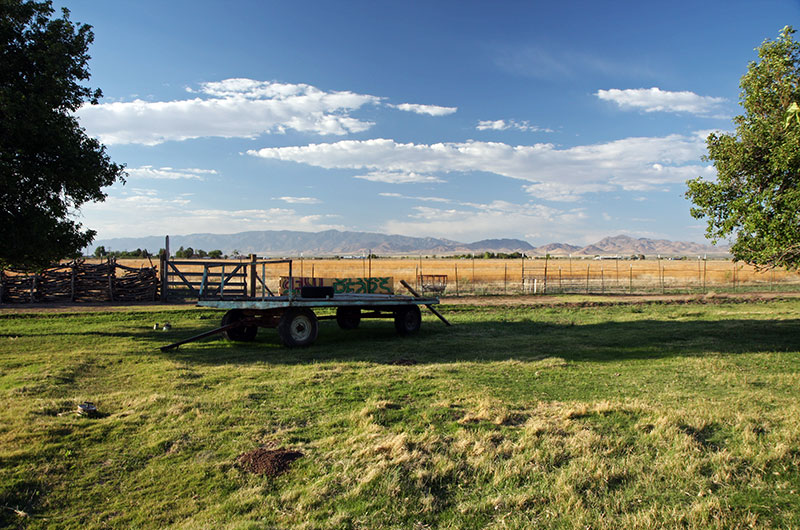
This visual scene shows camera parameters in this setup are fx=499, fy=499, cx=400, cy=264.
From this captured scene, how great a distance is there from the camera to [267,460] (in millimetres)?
5555

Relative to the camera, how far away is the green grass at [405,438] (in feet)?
15.0

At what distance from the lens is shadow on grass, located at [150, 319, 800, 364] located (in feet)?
40.1

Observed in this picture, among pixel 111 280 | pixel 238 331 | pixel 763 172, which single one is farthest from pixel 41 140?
pixel 763 172

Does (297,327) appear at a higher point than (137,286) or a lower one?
lower

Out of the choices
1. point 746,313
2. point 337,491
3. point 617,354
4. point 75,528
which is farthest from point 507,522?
point 746,313

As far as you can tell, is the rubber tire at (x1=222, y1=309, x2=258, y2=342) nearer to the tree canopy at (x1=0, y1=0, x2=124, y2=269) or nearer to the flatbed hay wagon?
the flatbed hay wagon

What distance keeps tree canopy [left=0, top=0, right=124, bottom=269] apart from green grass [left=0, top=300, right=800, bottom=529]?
347 centimetres

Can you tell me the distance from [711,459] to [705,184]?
406 inches

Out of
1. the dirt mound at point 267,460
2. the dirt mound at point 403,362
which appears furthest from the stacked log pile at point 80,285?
the dirt mound at point 267,460

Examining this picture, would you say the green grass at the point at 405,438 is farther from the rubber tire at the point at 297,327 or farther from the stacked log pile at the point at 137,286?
the stacked log pile at the point at 137,286

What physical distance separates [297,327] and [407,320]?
4.10 m

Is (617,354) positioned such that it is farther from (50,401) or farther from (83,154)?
(83,154)

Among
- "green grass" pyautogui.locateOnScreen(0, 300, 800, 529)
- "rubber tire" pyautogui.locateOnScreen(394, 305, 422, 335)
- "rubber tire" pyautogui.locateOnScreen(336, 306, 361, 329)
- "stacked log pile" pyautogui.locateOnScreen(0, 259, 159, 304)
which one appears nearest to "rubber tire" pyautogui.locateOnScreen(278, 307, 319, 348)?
"green grass" pyautogui.locateOnScreen(0, 300, 800, 529)

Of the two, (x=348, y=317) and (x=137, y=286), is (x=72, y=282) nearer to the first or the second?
(x=137, y=286)
